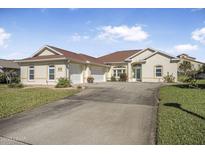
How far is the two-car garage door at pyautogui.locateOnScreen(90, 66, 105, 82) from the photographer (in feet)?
82.9

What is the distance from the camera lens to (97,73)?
2633 centimetres

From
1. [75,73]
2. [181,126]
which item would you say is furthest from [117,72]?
[181,126]

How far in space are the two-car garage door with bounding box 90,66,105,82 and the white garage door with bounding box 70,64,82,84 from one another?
9.83ft

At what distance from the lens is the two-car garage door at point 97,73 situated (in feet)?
82.9

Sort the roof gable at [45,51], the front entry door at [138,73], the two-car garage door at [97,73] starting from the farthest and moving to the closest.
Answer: the front entry door at [138,73] < the two-car garage door at [97,73] < the roof gable at [45,51]

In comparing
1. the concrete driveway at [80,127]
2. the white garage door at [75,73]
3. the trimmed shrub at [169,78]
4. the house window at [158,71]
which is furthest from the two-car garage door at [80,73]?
the concrete driveway at [80,127]

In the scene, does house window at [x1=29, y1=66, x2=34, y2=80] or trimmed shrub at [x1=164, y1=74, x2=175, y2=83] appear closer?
house window at [x1=29, y1=66, x2=34, y2=80]

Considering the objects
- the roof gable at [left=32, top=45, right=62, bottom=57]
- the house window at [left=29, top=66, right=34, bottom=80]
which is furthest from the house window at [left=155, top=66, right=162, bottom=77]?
the house window at [left=29, top=66, right=34, bottom=80]

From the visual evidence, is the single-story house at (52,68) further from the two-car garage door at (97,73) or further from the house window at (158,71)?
the house window at (158,71)

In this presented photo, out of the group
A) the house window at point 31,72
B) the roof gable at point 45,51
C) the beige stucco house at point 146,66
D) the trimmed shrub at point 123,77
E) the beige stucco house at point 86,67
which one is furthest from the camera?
the trimmed shrub at point 123,77

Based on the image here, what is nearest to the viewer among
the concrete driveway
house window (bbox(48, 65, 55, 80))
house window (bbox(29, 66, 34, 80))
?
the concrete driveway

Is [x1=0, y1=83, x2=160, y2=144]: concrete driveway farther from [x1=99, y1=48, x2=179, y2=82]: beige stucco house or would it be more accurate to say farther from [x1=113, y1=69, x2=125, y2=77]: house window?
[x1=113, y1=69, x2=125, y2=77]: house window

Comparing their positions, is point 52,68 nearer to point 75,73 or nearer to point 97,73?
point 75,73
